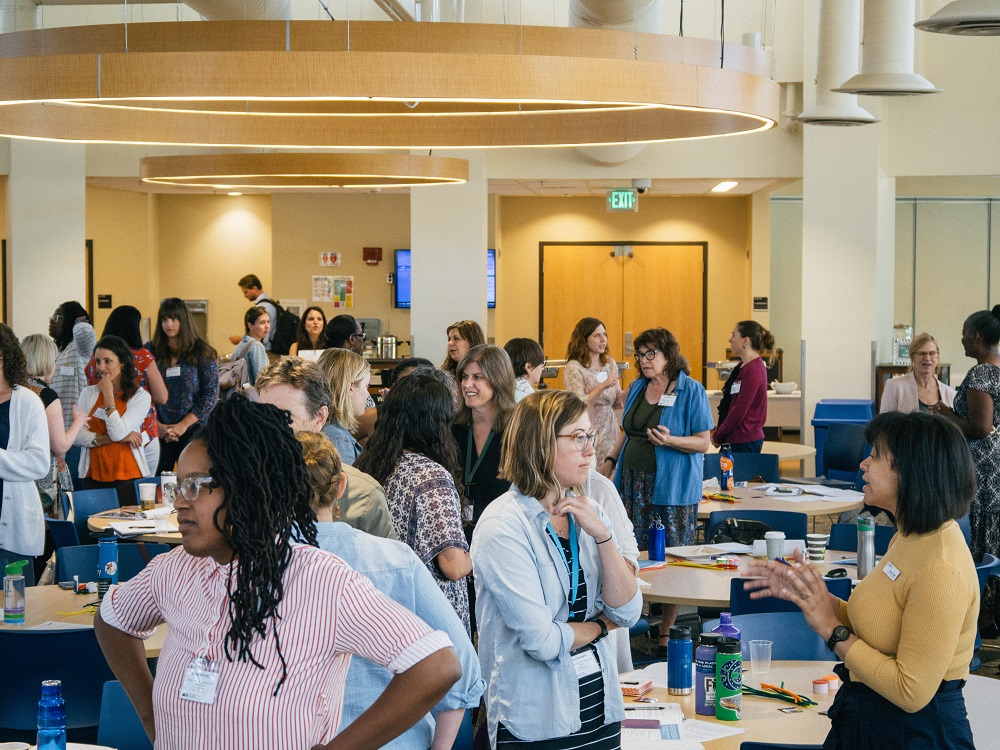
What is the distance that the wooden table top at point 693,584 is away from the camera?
15.8 ft

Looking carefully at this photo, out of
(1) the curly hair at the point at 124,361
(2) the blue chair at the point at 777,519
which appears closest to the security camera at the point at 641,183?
(1) the curly hair at the point at 124,361

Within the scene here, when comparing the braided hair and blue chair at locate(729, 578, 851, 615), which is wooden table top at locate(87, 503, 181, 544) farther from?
the braided hair

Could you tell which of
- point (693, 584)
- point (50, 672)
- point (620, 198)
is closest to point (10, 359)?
point (50, 672)

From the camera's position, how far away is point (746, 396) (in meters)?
8.48

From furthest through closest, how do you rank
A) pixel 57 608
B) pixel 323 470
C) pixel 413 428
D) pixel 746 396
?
1. pixel 746 396
2. pixel 57 608
3. pixel 413 428
4. pixel 323 470

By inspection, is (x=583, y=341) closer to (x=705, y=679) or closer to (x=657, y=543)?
(x=657, y=543)

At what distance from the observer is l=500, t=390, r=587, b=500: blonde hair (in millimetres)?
3004

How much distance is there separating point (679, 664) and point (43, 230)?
10.4 m

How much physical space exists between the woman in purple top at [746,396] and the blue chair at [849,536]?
8.17 feet

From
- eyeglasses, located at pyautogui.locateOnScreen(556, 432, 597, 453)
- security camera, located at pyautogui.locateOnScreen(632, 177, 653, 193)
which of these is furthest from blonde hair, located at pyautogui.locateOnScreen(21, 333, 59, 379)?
security camera, located at pyautogui.locateOnScreen(632, 177, 653, 193)

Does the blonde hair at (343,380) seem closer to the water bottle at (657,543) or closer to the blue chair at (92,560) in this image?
the blue chair at (92,560)

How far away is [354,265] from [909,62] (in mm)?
9760

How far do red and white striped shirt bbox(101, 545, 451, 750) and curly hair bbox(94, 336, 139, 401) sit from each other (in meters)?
5.39

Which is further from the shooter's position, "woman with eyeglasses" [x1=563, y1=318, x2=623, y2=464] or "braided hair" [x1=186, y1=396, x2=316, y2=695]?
"woman with eyeglasses" [x1=563, y1=318, x2=623, y2=464]
